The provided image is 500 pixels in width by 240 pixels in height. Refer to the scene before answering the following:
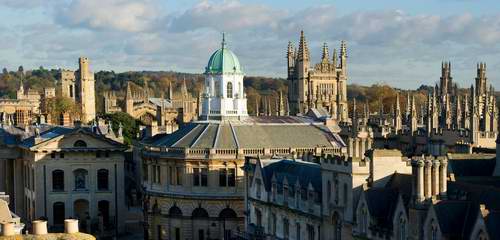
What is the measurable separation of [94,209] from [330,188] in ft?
110

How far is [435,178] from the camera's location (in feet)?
118

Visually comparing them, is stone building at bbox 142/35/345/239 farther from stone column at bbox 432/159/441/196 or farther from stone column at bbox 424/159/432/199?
stone column at bbox 424/159/432/199

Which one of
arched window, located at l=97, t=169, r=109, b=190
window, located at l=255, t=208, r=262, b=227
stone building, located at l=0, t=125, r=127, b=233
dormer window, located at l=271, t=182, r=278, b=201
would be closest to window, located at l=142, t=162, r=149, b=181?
stone building, located at l=0, t=125, r=127, b=233

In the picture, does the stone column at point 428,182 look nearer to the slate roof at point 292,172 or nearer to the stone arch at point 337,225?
the stone arch at point 337,225

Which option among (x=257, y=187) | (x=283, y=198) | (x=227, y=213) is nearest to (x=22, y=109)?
(x=227, y=213)

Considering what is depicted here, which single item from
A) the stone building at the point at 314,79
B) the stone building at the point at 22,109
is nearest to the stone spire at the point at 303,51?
the stone building at the point at 314,79

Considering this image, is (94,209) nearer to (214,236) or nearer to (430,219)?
(214,236)

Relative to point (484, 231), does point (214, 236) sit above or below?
below

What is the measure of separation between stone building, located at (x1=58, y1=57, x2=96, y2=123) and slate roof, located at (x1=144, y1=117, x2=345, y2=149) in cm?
9329

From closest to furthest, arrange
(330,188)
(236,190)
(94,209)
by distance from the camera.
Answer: (330,188) → (236,190) → (94,209)

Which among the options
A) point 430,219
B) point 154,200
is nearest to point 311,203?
point 430,219

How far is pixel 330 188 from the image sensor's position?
4522 cm

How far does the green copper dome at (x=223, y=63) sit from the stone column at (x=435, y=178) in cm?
3943

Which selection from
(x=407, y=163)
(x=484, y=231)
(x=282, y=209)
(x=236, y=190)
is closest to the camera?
(x=484, y=231)
